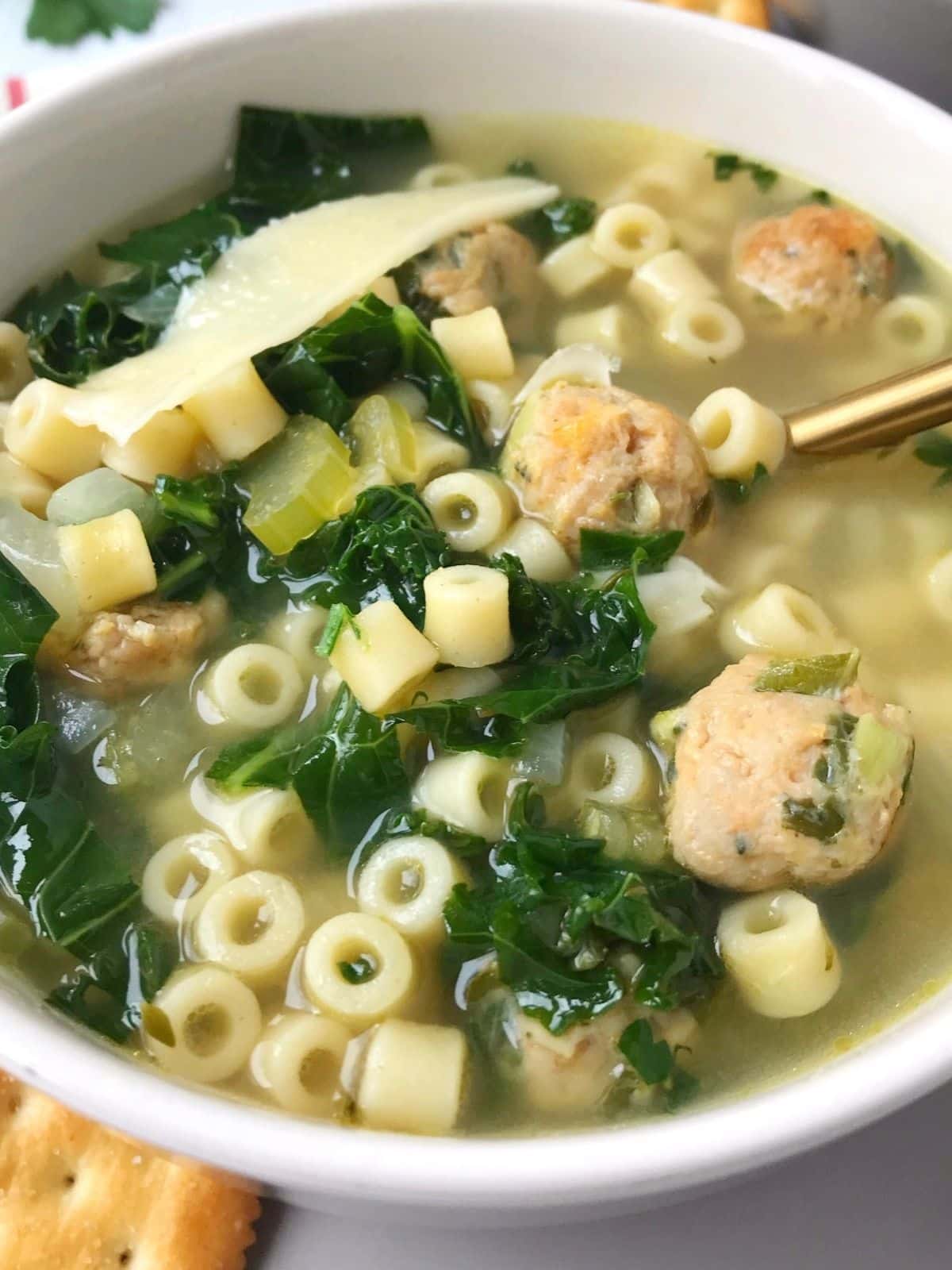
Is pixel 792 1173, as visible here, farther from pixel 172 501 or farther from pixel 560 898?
pixel 172 501

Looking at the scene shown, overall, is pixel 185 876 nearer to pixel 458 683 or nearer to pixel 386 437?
pixel 458 683

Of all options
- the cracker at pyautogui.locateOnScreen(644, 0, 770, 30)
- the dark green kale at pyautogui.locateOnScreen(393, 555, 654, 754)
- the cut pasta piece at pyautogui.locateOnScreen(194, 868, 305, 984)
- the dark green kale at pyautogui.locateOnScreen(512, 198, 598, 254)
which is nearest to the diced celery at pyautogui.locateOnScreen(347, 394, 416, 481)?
the dark green kale at pyautogui.locateOnScreen(393, 555, 654, 754)

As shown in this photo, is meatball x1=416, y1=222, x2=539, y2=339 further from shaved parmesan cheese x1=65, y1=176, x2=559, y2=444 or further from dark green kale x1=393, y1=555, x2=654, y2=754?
dark green kale x1=393, y1=555, x2=654, y2=754

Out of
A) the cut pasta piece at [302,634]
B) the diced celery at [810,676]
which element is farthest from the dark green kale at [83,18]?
the diced celery at [810,676]

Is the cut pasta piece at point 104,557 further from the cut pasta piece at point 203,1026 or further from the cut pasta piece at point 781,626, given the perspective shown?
the cut pasta piece at point 781,626

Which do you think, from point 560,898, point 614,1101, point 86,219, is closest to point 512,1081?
point 614,1101

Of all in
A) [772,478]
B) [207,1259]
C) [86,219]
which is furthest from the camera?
[86,219]

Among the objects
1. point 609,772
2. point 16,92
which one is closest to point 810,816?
point 609,772
